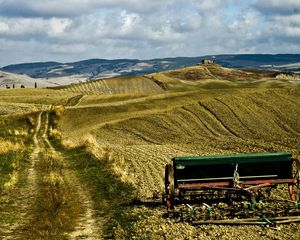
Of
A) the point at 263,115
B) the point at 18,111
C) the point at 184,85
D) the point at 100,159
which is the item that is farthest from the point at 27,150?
the point at 184,85

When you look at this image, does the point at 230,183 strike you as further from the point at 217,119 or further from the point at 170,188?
the point at 217,119

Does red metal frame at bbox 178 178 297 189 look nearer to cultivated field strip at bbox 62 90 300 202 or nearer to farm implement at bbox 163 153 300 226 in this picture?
farm implement at bbox 163 153 300 226

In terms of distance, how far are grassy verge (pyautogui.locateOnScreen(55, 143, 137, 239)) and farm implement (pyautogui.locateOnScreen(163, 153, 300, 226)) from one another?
1.71 m

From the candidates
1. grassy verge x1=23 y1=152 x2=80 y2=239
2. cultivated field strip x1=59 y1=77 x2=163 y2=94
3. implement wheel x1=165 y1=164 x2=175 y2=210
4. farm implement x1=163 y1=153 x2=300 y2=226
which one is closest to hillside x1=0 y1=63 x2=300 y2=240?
grassy verge x1=23 y1=152 x2=80 y2=239

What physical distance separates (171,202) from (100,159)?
1402 centimetres

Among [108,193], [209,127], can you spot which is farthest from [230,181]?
[209,127]

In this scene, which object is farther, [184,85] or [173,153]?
[184,85]

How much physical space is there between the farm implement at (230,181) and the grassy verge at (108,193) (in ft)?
5.61

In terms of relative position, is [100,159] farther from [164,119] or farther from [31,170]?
[164,119]

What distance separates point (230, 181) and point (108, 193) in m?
5.86

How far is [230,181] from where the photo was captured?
15.9 metres

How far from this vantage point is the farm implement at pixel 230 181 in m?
15.2

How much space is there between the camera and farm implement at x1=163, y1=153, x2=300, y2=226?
15.2 m

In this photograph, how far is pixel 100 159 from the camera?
94.4 ft
